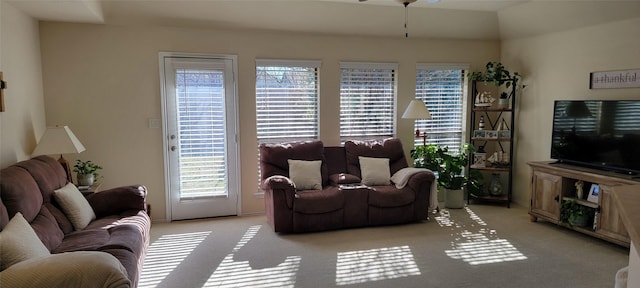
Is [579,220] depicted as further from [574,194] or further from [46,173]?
[46,173]

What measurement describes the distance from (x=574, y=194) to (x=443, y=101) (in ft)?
6.74

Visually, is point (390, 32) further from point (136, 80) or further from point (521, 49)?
point (136, 80)

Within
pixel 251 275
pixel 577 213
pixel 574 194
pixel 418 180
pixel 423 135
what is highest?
pixel 423 135

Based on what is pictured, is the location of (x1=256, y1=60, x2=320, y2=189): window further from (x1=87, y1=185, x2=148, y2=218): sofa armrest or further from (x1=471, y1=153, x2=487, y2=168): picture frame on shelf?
(x1=471, y1=153, x2=487, y2=168): picture frame on shelf

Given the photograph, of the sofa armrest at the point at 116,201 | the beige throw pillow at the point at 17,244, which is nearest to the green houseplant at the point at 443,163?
the sofa armrest at the point at 116,201

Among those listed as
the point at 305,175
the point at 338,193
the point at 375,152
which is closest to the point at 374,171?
the point at 375,152

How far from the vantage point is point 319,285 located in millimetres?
3021

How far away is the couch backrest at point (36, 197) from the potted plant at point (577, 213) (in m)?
4.58

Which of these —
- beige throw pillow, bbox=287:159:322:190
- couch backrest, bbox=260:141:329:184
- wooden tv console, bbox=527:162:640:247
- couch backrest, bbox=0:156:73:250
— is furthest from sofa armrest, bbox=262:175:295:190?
wooden tv console, bbox=527:162:640:247

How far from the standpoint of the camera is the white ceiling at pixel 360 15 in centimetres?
400

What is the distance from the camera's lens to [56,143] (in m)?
3.58

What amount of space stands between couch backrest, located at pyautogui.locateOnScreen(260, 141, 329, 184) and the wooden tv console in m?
2.43

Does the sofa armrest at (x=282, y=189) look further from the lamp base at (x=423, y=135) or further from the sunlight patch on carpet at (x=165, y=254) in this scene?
the lamp base at (x=423, y=135)

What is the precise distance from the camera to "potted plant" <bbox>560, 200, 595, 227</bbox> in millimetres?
4008
